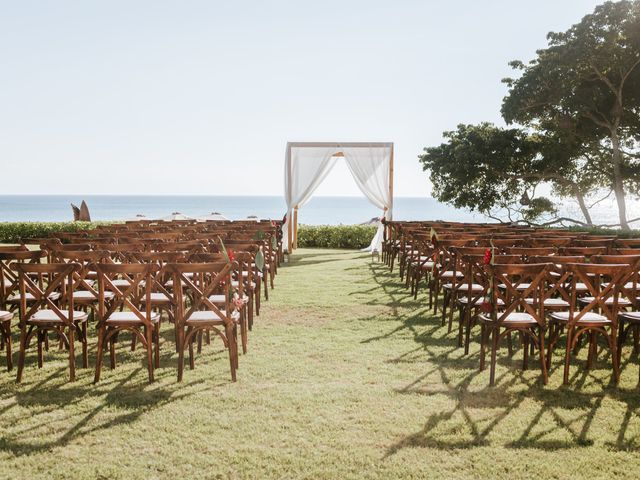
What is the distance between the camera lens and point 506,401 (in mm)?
4152

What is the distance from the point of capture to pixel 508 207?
18328 millimetres

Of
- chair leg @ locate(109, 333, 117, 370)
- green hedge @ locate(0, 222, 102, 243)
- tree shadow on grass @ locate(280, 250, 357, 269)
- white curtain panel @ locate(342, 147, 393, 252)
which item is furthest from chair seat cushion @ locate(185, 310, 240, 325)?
green hedge @ locate(0, 222, 102, 243)

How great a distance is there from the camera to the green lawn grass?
3.15 meters

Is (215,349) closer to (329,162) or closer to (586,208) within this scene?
(329,162)

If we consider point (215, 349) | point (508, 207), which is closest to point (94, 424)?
point (215, 349)

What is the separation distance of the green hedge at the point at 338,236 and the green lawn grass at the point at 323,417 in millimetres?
12269

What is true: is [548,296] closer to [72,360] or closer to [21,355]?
[72,360]

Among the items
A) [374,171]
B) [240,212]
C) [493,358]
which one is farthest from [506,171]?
[240,212]

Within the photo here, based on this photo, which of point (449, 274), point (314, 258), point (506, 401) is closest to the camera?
point (506, 401)

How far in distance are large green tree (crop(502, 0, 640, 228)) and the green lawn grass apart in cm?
1182

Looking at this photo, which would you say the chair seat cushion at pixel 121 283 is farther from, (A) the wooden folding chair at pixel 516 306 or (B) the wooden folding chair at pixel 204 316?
(A) the wooden folding chair at pixel 516 306

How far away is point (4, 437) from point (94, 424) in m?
0.52

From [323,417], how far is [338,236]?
14.4m

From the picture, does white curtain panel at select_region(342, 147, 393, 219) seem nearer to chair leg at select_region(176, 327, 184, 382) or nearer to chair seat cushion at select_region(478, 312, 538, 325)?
chair seat cushion at select_region(478, 312, 538, 325)
